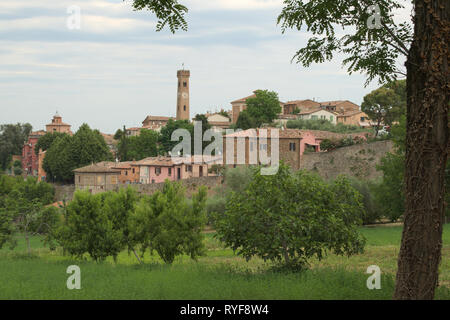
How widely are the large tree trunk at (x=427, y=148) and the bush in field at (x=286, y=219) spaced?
397 centimetres

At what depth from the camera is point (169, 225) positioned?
17688mm

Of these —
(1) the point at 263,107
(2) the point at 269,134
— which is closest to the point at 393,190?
(2) the point at 269,134

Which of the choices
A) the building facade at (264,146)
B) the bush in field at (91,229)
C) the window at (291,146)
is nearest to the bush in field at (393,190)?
the bush in field at (91,229)

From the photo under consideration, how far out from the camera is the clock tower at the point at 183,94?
126 m

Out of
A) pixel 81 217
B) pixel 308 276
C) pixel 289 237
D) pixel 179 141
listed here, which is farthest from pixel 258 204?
pixel 179 141

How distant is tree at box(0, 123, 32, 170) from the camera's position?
112m

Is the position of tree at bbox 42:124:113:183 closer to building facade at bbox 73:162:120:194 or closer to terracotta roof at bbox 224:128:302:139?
building facade at bbox 73:162:120:194

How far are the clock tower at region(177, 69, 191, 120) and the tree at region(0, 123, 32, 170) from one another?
32557mm

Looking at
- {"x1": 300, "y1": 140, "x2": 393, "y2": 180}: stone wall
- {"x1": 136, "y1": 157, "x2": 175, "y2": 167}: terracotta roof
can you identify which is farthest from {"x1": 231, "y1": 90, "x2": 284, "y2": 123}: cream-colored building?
{"x1": 300, "y1": 140, "x2": 393, "y2": 180}: stone wall

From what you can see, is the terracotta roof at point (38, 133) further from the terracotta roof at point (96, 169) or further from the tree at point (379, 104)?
the tree at point (379, 104)

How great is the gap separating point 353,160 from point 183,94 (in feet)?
257

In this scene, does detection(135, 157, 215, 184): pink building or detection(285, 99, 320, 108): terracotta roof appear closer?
detection(135, 157, 215, 184): pink building

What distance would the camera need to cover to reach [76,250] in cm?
1866

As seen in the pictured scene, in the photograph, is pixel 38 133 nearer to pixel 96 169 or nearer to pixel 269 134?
pixel 96 169
